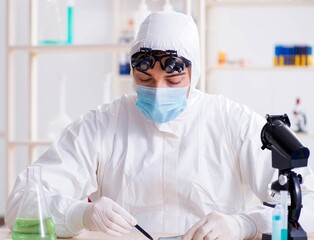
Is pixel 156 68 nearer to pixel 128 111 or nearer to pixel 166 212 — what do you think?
pixel 128 111

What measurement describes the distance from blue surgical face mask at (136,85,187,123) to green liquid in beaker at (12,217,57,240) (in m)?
0.60

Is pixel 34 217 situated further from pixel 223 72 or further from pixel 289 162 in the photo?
pixel 223 72

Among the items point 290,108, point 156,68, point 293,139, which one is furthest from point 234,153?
point 290,108

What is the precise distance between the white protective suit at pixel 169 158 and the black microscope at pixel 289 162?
1.51ft

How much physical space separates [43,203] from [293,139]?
1.80 ft

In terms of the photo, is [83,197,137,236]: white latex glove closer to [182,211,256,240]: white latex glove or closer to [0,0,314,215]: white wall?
[182,211,256,240]: white latex glove

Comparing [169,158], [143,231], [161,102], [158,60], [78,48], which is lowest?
[143,231]

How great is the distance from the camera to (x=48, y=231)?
1.50m

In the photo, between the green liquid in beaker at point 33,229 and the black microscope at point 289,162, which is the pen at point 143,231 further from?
the black microscope at point 289,162

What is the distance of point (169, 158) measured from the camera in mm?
2037

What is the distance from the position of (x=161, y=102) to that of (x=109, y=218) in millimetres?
440

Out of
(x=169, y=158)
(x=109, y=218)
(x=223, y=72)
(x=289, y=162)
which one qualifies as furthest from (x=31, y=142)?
(x=223, y=72)

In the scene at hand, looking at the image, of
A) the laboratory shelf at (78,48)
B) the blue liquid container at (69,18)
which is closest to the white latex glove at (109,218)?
the laboratory shelf at (78,48)

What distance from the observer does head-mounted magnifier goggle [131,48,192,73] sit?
1.96m
